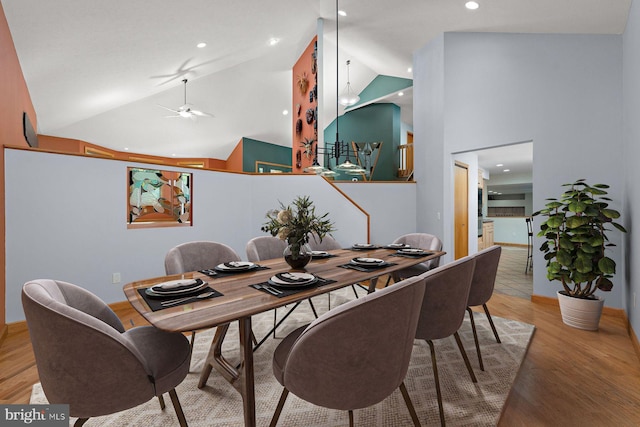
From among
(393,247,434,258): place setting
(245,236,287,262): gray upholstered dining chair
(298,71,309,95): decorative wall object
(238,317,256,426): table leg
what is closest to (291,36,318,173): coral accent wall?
(298,71,309,95): decorative wall object

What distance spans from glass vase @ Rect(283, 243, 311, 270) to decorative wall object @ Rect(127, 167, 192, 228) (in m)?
2.35

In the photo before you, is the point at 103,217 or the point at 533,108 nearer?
the point at 103,217

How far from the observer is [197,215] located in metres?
3.92

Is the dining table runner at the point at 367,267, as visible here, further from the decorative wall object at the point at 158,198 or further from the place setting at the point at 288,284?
the decorative wall object at the point at 158,198

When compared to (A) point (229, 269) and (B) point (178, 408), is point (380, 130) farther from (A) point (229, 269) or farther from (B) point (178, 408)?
(B) point (178, 408)

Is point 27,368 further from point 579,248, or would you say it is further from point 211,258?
point 579,248

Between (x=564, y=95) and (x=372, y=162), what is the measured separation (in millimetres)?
5028

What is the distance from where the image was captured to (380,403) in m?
1.76

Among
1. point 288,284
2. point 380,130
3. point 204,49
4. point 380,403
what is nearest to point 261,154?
point 380,130

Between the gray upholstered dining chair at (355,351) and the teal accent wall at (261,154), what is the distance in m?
9.70

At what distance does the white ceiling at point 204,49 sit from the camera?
3.22 m

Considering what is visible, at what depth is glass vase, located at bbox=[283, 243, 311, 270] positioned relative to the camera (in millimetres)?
1958

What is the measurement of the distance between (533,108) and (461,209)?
6.19 feet

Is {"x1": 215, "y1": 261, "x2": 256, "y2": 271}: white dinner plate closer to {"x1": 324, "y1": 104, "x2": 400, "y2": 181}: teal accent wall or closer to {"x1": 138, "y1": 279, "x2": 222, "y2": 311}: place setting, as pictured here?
{"x1": 138, "y1": 279, "x2": 222, "y2": 311}: place setting
